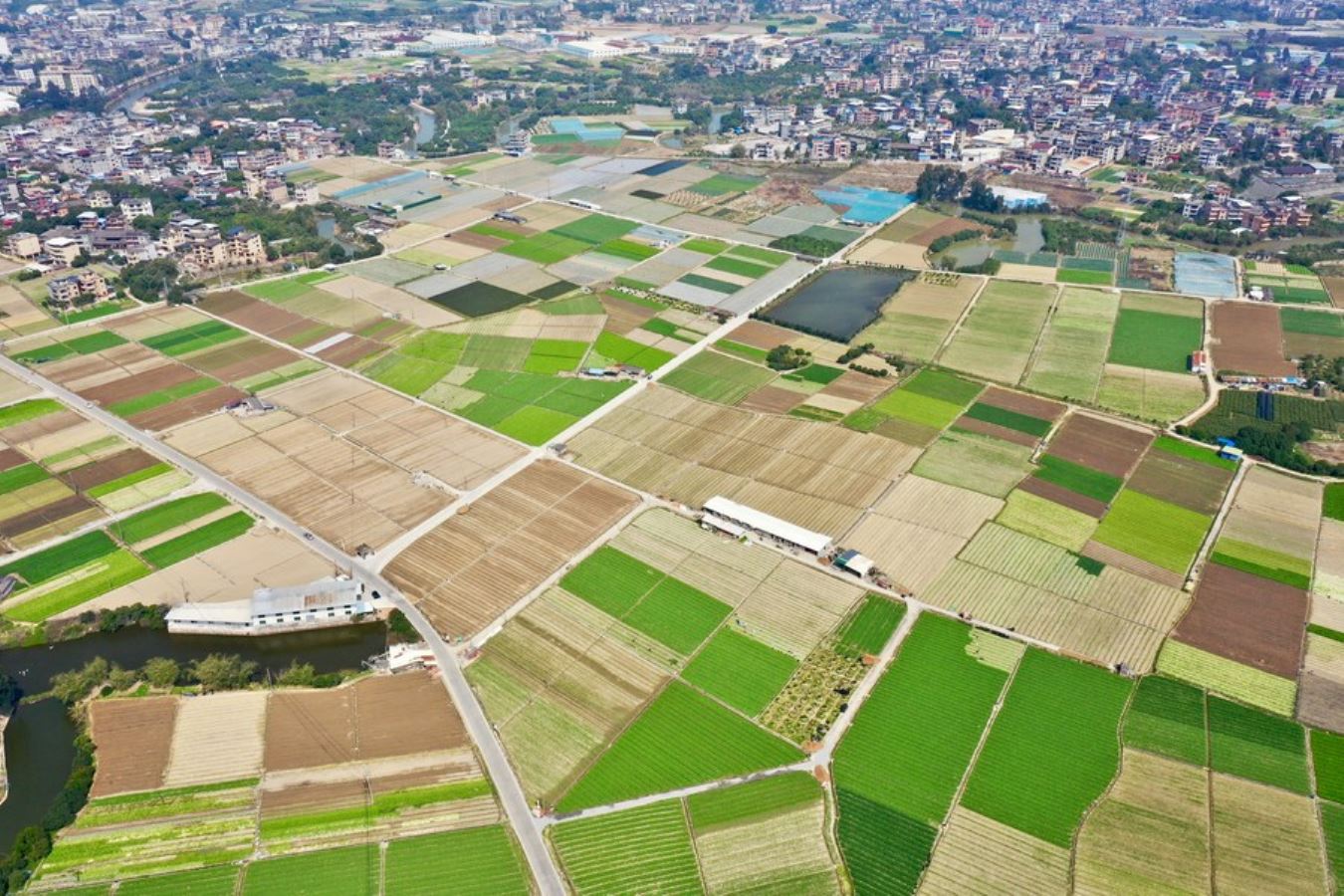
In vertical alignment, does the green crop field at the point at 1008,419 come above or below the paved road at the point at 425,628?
above

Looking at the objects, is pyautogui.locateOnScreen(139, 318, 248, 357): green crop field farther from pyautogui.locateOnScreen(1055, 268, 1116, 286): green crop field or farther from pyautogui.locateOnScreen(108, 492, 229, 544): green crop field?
pyautogui.locateOnScreen(1055, 268, 1116, 286): green crop field

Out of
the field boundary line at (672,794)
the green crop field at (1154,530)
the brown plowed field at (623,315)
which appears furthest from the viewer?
the brown plowed field at (623,315)

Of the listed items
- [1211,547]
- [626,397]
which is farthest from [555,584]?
[1211,547]

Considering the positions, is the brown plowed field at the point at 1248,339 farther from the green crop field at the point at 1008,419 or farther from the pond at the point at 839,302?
the pond at the point at 839,302

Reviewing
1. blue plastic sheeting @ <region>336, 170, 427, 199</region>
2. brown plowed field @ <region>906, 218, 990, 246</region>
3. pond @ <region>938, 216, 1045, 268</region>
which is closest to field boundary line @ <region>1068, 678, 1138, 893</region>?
pond @ <region>938, 216, 1045, 268</region>

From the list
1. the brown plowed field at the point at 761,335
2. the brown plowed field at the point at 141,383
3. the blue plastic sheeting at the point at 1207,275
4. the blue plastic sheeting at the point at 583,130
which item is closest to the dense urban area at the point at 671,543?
the blue plastic sheeting at the point at 1207,275

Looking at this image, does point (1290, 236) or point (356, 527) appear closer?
point (356, 527)

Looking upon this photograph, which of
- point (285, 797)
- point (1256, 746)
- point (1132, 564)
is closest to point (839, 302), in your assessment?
point (1132, 564)

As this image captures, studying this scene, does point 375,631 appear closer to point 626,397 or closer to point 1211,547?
point 626,397
